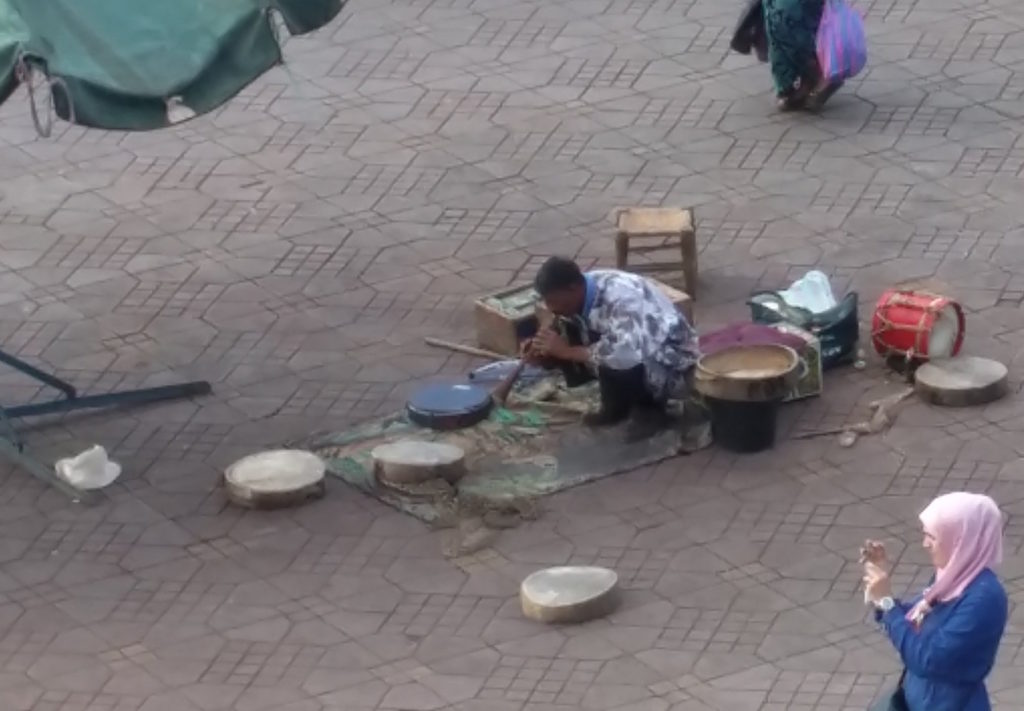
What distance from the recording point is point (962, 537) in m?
7.15

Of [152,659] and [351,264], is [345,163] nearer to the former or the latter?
[351,264]

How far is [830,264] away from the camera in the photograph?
12.6 meters

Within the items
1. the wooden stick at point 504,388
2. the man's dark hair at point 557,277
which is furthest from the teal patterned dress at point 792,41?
the man's dark hair at point 557,277

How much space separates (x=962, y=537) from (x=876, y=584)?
13.5 inches

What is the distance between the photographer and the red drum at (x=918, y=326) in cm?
1117

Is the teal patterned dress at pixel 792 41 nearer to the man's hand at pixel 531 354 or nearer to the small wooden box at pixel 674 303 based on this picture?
the small wooden box at pixel 674 303

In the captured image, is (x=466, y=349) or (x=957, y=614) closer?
(x=957, y=614)

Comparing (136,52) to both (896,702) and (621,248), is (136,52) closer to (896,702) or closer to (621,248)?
(621,248)

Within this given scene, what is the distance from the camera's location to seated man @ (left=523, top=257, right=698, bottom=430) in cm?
1074

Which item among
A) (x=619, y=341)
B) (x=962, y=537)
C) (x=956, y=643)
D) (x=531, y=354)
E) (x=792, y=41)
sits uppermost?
(x=962, y=537)

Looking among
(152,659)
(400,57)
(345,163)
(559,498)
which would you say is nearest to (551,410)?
(559,498)

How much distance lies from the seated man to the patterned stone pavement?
426mm

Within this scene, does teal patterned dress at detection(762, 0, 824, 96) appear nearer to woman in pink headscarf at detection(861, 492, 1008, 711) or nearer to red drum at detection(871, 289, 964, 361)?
red drum at detection(871, 289, 964, 361)

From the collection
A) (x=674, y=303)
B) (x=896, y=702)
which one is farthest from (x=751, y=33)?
(x=896, y=702)
